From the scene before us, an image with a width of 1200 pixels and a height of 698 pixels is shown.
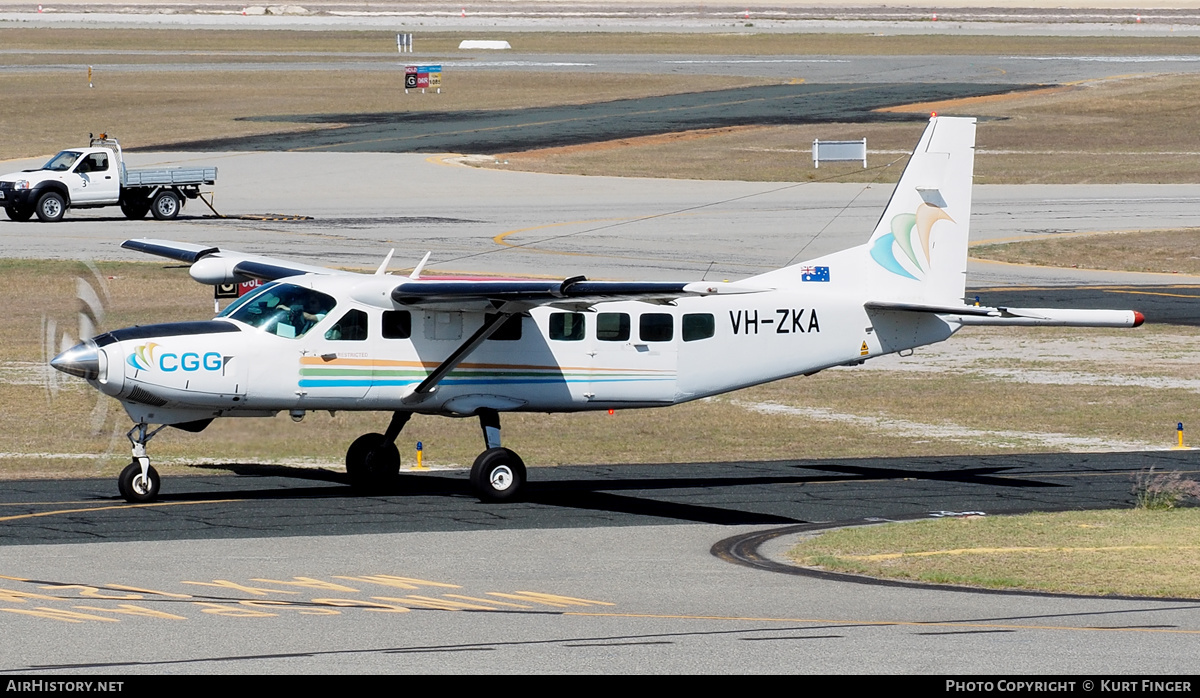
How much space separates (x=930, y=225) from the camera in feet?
77.2

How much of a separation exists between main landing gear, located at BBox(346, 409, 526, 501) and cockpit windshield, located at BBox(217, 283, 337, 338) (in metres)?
1.94

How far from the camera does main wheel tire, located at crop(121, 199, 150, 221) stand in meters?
51.3

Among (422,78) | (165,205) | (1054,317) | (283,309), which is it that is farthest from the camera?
(422,78)

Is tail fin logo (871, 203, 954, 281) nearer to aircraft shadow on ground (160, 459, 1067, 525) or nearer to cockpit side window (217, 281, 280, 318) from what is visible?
aircraft shadow on ground (160, 459, 1067, 525)

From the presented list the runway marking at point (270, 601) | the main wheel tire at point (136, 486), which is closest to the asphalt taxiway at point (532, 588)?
the runway marking at point (270, 601)

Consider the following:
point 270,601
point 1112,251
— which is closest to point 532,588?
point 270,601

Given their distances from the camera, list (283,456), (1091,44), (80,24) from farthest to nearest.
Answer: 1. (80,24)
2. (1091,44)
3. (283,456)

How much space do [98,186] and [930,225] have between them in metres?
33.9

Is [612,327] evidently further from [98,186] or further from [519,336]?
[98,186]

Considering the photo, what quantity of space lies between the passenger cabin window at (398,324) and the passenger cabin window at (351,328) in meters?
0.30

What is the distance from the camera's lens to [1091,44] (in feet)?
412
